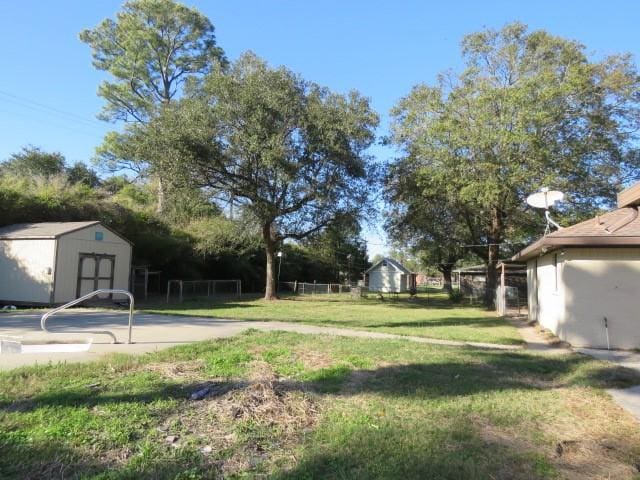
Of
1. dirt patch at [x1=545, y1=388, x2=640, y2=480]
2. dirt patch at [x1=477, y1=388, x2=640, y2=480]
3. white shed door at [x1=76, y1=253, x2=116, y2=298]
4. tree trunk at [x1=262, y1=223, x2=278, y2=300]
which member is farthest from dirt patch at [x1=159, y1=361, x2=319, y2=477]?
tree trunk at [x1=262, y1=223, x2=278, y2=300]

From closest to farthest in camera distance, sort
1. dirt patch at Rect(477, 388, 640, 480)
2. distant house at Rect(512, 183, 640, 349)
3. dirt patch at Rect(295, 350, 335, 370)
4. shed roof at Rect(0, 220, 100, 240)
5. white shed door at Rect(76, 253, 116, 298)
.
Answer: dirt patch at Rect(477, 388, 640, 480), dirt patch at Rect(295, 350, 335, 370), distant house at Rect(512, 183, 640, 349), shed roof at Rect(0, 220, 100, 240), white shed door at Rect(76, 253, 116, 298)

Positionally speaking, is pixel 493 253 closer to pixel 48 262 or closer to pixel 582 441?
pixel 48 262

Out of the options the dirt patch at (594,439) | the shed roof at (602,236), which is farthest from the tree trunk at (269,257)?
the dirt patch at (594,439)

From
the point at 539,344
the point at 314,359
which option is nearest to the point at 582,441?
the point at 314,359

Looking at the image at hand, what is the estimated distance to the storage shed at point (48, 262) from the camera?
18.0 metres

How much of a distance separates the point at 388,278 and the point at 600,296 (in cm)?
4768

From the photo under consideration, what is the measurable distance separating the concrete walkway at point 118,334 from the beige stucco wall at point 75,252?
13.4 feet

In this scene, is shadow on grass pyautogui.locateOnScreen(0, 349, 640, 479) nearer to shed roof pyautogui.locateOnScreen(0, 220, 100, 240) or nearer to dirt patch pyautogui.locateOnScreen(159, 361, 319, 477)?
dirt patch pyautogui.locateOnScreen(159, 361, 319, 477)

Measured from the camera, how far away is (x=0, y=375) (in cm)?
582

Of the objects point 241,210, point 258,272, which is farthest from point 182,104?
point 258,272

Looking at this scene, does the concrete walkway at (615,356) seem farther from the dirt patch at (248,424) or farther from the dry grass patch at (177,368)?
the dry grass patch at (177,368)

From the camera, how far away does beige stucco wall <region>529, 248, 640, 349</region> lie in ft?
36.4

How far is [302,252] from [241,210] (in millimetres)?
19546

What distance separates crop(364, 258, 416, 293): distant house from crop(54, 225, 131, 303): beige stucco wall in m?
40.0
